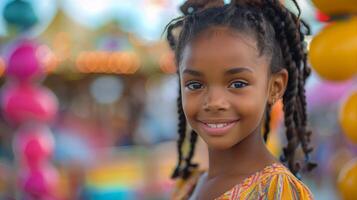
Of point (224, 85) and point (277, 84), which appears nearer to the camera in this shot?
point (224, 85)

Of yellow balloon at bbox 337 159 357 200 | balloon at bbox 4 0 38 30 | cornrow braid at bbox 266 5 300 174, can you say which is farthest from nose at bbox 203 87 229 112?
balloon at bbox 4 0 38 30

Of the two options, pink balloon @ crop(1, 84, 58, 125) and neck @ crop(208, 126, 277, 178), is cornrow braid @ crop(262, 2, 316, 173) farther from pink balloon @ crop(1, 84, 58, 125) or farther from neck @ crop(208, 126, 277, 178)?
pink balloon @ crop(1, 84, 58, 125)

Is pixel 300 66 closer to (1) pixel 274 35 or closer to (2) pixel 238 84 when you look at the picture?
(1) pixel 274 35

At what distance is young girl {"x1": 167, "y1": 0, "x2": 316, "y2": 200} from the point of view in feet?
5.14

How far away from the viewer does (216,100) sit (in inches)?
61.3

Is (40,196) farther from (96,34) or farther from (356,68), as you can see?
(96,34)

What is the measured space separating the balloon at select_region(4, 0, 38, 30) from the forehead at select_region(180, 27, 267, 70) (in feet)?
7.31

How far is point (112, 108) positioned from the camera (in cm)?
955

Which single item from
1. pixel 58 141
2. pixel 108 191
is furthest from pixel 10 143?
pixel 108 191

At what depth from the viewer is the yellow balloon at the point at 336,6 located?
2.14m

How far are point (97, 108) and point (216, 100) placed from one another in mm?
7994

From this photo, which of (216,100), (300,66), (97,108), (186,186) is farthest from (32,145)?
(97,108)

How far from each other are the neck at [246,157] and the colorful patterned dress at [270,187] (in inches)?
1.5

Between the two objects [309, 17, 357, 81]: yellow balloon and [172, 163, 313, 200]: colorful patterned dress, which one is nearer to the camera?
[172, 163, 313, 200]: colorful patterned dress
